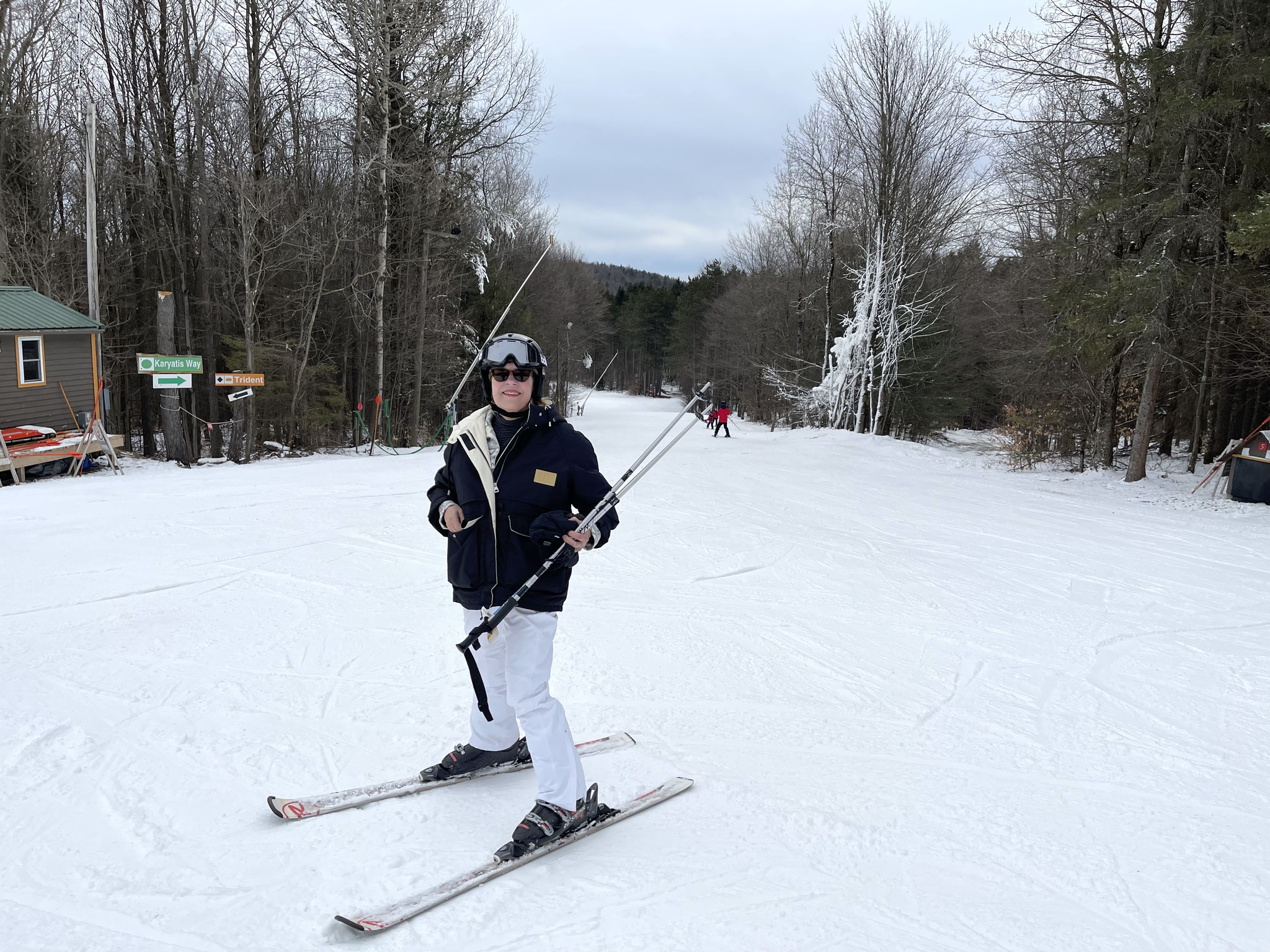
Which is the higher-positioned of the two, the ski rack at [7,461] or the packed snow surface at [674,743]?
the ski rack at [7,461]

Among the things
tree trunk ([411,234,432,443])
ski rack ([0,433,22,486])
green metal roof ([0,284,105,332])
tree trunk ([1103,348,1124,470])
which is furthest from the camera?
tree trunk ([411,234,432,443])

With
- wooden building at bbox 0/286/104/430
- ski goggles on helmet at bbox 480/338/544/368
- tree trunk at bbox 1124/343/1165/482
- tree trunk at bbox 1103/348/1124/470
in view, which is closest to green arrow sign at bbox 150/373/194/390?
wooden building at bbox 0/286/104/430

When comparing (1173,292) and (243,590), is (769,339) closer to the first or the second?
(1173,292)

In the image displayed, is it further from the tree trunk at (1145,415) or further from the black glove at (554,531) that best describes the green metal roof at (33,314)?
the tree trunk at (1145,415)

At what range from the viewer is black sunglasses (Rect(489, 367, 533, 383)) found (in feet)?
10.0

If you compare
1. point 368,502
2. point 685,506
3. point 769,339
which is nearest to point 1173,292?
point 685,506

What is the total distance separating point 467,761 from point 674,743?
3.65 ft

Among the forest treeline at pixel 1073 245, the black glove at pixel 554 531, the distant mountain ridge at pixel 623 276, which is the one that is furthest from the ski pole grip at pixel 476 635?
the distant mountain ridge at pixel 623 276

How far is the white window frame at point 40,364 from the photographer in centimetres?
1399

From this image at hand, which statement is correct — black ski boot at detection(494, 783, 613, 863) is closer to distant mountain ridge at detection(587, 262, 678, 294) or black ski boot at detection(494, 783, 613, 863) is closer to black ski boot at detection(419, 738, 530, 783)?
black ski boot at detection(419, 738, 530, 783)

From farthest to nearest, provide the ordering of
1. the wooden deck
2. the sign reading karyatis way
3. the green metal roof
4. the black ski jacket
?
the green metal roof → the sign reading karyatis way → the wooden deck → the black ski jacket

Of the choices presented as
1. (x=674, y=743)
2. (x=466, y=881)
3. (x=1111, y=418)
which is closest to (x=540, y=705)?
(x=466, y=881)

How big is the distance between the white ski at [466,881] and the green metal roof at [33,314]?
15.6m

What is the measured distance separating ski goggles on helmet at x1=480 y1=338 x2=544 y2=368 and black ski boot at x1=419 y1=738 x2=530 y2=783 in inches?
68.9
